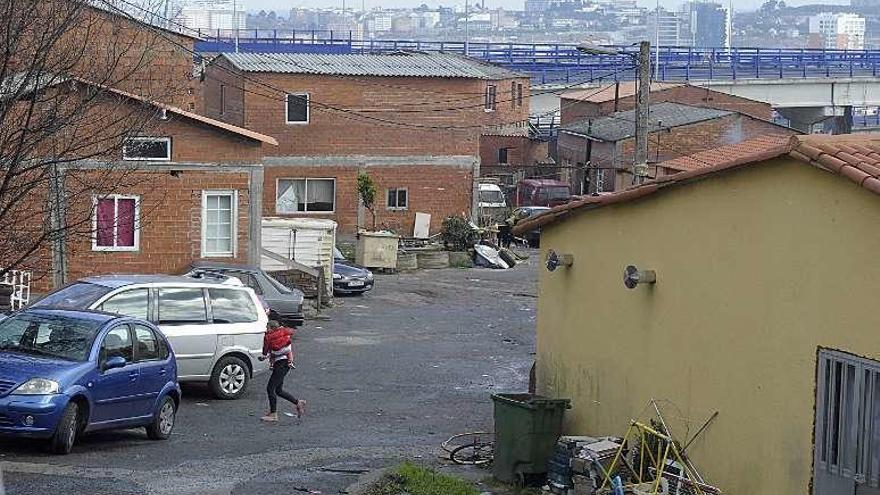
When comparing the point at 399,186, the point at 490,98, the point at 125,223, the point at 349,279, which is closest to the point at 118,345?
the point at 125,223

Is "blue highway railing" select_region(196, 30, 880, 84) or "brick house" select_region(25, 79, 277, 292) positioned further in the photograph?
"blue highway railing" select_region(196, 30, 880, 84)

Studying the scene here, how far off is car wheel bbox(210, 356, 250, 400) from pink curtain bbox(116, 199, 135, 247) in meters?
6.65

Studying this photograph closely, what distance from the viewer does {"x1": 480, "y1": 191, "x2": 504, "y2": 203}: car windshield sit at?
5169 centimetres

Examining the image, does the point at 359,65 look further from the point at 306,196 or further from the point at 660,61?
the point at 660,61

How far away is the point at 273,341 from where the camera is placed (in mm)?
18984

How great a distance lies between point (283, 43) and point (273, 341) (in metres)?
51.4

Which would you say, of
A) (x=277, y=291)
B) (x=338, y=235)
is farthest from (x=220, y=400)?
(x=338, y=235)

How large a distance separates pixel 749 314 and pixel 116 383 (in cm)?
730

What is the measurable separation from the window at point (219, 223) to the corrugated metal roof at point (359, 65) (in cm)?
1628

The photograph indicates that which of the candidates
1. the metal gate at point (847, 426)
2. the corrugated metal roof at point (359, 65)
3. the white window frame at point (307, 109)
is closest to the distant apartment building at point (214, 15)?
the corrugated metal roof at point (359, 65)

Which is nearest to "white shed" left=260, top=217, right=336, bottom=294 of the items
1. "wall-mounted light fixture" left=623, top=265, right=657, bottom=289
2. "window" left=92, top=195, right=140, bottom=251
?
"window" left=92, top=195, right=140, bottom=251

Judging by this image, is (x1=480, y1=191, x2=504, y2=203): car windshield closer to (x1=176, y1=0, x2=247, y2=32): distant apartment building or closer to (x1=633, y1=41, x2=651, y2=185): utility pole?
(x1=176, y1=0, x2=247, y2=32): distant apartment building

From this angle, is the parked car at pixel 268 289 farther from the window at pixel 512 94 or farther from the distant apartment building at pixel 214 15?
the distant apartment building at pixel 214 15

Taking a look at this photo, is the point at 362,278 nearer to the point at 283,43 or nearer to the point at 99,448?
the point at 99,448
